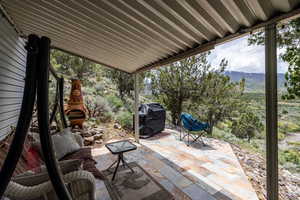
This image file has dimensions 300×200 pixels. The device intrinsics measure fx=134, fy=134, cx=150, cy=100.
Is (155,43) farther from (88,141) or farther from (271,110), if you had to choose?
(88,141)

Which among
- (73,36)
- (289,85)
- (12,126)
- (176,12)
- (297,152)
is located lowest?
(297,152)

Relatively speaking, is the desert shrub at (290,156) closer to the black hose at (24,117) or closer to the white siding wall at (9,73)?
the black hose at (24,117)

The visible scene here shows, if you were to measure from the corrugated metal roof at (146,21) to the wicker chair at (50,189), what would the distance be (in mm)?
1845

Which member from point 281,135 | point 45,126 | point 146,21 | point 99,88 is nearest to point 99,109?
point 99,88

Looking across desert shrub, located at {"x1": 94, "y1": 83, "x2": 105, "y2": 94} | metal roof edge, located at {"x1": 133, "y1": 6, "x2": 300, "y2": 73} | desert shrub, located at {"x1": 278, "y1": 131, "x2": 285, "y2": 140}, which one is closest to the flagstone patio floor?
desert shrub, located at {"x1": 278, "y1": 131, "x2": 285, "y2": 140}

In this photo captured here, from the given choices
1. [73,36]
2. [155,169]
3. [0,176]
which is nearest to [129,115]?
[155,169]

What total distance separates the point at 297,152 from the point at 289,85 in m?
1.41

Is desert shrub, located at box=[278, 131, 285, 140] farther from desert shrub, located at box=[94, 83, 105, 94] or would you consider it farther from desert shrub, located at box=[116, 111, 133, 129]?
desert shrub, located at box=[94, 83, 105, 94]

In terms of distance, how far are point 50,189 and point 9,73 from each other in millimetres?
2491

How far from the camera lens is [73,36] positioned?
8.48 ft

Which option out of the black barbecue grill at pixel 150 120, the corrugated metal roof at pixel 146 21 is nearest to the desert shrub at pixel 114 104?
the black barbecue grill at pixel 150 120

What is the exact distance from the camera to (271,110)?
4.57 ft

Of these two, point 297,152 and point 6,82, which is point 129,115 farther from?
point 297,152

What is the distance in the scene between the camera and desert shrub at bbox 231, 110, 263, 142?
15.0ft
